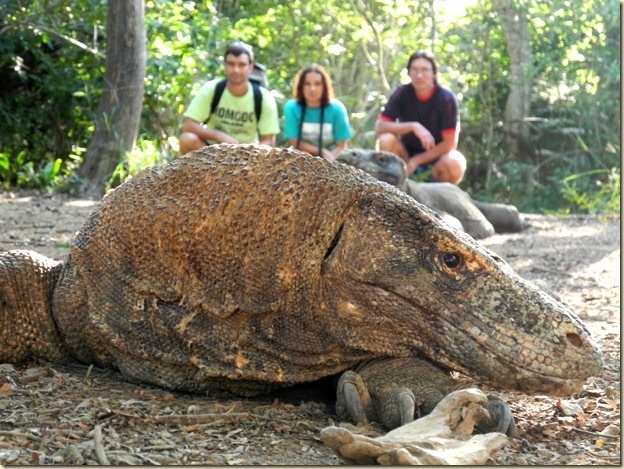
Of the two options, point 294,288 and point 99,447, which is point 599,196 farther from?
point 99,447

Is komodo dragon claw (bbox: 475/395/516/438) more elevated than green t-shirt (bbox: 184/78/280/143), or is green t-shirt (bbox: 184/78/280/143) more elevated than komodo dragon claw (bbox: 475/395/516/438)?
green t-shirt (bbox: 184/78/280/143)

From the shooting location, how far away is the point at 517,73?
15.9 m

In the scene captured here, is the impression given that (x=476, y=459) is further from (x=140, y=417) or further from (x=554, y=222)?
(x=554, y=222)

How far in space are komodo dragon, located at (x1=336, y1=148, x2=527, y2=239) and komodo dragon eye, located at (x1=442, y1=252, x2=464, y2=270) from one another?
14.9ft

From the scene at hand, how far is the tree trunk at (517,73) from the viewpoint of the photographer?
1584 cm

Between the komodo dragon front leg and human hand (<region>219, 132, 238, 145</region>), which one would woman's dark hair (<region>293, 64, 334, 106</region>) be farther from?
the komodo dragon front leg

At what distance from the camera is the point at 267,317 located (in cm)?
296

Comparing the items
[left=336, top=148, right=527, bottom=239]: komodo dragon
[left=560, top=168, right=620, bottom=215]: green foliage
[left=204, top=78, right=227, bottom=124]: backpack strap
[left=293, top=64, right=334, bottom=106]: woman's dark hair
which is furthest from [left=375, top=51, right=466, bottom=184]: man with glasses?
[left=560, top=168, right=620, bottom=215]: green foliage

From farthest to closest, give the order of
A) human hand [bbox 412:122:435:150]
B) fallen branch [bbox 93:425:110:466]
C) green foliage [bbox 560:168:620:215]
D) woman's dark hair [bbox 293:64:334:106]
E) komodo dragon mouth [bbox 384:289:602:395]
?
green foliage [bbox 560:168:620:215]
human hand [bbox 412:122:435:150]
woman's dark hair [bbox 293:64:334:106]
komodo dragon mouth [bbox 384:289:602:395]
fallen branch [bbox 93:425:110:466]

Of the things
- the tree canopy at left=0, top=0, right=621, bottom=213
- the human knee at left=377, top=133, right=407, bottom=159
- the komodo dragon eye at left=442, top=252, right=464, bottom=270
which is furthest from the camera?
the tree canopy at left=0, top=0, right=621, bottom=213

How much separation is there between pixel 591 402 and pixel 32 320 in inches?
78.6

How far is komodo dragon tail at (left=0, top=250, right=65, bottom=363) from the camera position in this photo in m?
3.29

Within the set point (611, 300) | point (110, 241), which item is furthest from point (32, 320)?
point (611, 300)

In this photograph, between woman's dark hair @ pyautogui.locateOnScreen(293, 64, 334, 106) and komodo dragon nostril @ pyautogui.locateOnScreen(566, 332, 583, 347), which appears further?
woman's dark hair @ pyautogui.locateOnScreen(293, 64, 334, 106)
